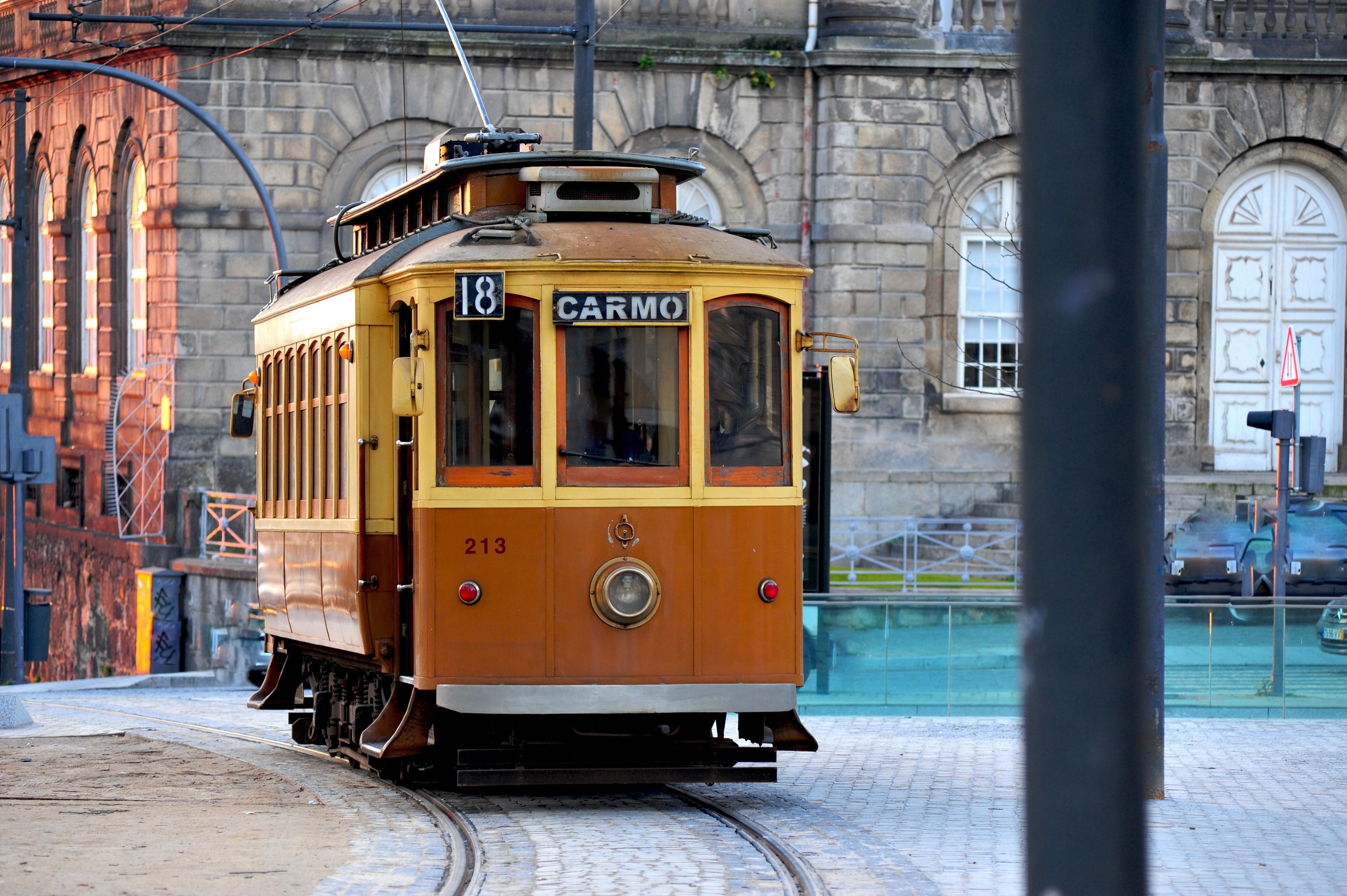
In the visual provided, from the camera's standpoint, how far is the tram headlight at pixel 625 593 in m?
10.7

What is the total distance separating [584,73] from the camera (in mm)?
16984

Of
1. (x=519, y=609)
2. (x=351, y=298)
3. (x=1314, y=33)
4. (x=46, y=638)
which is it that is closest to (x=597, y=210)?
(x=351, y=298)

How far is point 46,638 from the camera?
85.3 feet

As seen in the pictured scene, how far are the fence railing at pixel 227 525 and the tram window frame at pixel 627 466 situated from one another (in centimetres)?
1736

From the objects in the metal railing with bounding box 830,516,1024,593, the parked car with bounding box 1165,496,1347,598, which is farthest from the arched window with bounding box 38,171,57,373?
the parked car with bounding box 1165,496,1347,598

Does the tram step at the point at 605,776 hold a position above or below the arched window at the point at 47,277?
below

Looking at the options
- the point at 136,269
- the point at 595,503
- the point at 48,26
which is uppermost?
the point at 48,26

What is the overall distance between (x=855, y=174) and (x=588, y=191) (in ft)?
59.5

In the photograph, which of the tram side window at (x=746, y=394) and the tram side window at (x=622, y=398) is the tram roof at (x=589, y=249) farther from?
the tram side window at (x=622, y=398)

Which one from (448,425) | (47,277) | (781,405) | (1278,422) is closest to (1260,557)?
(1278,422)

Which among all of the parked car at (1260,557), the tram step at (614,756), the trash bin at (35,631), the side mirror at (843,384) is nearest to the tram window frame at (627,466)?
the side mirror at (843,384)

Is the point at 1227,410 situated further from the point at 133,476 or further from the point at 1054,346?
the point at 1054,346

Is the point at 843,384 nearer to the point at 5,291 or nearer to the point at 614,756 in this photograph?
the point at 614,756

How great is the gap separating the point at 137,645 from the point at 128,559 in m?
1.63
